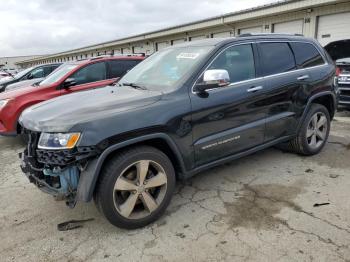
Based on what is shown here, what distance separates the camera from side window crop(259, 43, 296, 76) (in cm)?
403

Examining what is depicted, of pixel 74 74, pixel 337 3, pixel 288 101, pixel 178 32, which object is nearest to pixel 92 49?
pixel 178 32

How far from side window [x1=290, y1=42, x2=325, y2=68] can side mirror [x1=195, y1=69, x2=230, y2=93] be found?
1721 mm

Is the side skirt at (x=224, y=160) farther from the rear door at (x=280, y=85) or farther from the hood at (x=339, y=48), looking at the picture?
the hood at (x=339, y=48)

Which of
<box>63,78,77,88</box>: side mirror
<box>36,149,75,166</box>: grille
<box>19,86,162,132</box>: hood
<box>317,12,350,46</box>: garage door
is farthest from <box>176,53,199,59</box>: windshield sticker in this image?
<box>317,12,350,46</box>: garage door

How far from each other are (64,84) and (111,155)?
4299mm

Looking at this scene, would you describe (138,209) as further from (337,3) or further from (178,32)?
(178,32)

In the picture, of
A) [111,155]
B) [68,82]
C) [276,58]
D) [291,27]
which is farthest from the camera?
[291,27]

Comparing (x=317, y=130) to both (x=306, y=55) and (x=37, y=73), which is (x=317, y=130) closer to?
(x=306, y=55)

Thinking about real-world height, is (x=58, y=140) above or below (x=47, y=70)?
below

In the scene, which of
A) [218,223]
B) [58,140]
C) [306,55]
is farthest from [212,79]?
[306,55]

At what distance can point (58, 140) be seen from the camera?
270 cm

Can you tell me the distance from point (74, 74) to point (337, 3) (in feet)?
36.4

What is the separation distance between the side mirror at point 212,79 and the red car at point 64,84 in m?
3.85

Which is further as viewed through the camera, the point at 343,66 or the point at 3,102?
the point at 343,66
